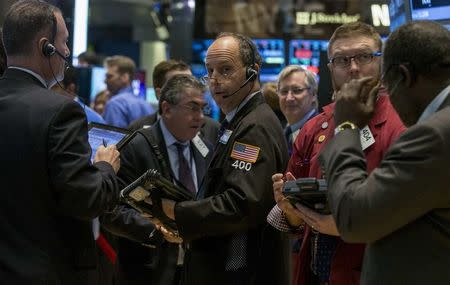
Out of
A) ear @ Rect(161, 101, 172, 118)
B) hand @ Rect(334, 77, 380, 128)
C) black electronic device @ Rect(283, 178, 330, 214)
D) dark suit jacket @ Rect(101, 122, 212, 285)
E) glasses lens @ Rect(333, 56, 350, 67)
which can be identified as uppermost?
glasses lens @ Rect(333, 56, 350, 67)

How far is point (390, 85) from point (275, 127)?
133 cm

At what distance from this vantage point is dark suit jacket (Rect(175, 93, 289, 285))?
373 centimetres

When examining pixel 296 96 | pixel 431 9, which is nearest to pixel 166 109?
pixel 296 96

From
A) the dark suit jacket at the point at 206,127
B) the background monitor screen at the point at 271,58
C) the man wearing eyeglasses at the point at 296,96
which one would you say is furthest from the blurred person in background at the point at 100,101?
the man wearing eyeglasses at the point at 296,96

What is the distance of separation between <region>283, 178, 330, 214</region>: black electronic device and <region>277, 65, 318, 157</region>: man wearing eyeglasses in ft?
10.2

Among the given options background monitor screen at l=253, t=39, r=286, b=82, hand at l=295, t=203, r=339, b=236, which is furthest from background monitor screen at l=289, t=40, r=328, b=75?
hand at l=295, t=203, r=339, b=236

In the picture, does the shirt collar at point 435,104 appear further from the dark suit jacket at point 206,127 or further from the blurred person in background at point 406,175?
the dark suit jacket at point 206,127

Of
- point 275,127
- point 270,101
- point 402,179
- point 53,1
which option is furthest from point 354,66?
point 270,101

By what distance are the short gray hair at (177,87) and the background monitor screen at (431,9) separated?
1.51 m

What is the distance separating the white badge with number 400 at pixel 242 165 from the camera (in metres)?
3.73

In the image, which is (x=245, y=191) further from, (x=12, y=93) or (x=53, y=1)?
(x=53, y=1)

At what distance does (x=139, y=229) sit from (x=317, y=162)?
150cm

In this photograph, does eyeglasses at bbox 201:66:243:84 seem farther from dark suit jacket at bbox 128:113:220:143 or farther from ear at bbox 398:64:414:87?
dark suit jacket at bbox 128:113:220:143

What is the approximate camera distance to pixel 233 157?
3.78m
